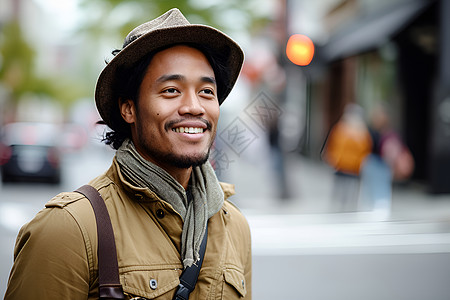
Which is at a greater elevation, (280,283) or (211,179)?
(211,179)

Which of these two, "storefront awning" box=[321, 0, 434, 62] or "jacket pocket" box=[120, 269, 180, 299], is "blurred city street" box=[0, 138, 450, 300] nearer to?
"storefront awning" box=[321, 0, 434, 62]

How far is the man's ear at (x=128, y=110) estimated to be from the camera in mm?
1945

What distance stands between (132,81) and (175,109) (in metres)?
0.22

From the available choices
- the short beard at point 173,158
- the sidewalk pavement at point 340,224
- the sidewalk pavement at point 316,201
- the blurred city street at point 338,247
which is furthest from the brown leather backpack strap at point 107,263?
the sidewalk pavement at point 316,201

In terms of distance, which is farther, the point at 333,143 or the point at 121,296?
the point at 333,143

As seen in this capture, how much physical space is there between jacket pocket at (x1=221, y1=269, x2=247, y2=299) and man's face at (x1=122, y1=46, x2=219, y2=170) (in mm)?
438

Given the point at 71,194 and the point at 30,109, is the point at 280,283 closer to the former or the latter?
the point at 71,194

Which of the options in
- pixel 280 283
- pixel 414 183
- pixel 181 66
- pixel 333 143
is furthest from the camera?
pixel 414 183

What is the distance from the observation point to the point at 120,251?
5.39 feet

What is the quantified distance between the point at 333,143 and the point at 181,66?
867cm

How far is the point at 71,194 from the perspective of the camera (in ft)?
5.59

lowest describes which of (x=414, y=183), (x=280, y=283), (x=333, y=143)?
(x=280, y=283)

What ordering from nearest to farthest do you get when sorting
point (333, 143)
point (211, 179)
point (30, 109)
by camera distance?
1. point (211, 179)
2. point (333, 143)
3. point (30, 109)

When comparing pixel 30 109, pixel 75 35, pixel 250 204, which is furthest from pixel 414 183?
pixel 30 109
